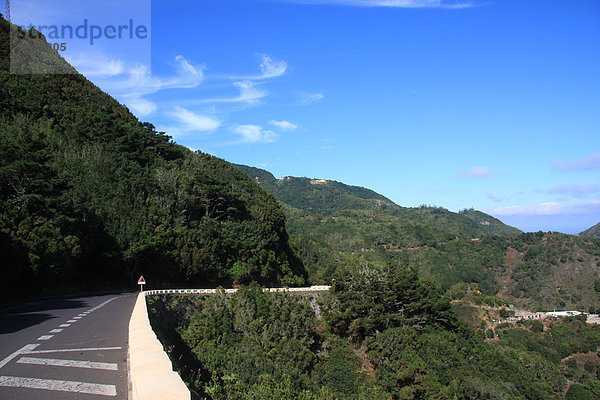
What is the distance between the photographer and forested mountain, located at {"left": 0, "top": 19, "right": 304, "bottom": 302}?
24.2 meters

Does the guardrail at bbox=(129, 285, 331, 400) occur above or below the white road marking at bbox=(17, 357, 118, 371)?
above

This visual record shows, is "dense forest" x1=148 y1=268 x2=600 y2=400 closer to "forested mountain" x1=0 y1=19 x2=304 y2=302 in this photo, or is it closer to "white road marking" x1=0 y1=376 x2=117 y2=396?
"white road marking" x1=0 y1=376 x2=117 y2=396

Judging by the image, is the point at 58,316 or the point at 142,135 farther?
the point at 142,135

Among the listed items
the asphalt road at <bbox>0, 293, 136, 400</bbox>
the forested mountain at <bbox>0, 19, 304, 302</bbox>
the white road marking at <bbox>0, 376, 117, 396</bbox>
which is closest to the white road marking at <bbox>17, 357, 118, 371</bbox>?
the asphalt road at <bbox>0, 293, 136, 400</bbox>

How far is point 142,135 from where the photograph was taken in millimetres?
55000

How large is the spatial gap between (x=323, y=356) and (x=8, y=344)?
20.2 m

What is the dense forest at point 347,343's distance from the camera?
17734mm

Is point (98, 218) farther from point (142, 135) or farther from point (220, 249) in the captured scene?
point (142, 135)

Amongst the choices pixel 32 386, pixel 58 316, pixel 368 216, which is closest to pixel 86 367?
pixel 32 386

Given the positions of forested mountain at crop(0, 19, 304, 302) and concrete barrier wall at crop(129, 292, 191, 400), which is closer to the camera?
concrete barrier wall at crop(129, 292, 191, 400)

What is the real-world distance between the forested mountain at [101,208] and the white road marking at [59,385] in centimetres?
1566

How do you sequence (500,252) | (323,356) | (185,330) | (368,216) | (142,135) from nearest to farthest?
(185,330), (323,356), (142,135), (500,252), (368,216)

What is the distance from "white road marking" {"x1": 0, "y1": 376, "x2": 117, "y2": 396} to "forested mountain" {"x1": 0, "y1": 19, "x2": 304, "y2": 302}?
1566 cm

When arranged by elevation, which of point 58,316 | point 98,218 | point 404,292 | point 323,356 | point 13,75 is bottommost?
point 323,356
